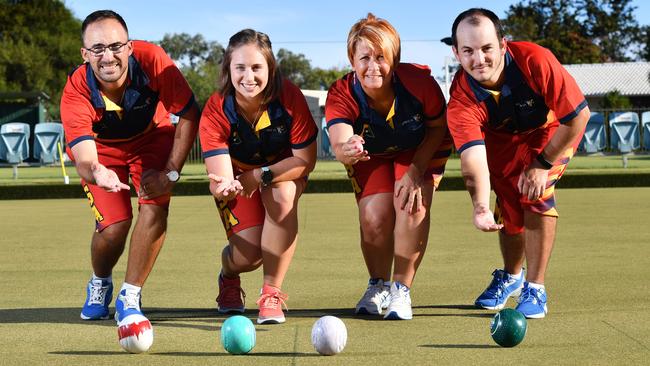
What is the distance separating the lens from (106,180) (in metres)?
4.78

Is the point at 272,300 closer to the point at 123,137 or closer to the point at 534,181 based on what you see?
the point at 123,137

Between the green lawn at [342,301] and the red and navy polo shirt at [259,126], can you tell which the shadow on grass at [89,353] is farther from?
the red and navy polo shirt at [259,126]

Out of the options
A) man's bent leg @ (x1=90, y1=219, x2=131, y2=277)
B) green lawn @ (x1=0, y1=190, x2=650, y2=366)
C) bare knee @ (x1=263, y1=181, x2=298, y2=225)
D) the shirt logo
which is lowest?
green lawn @ (x1=0, y1=190, x2=650, y2=366)

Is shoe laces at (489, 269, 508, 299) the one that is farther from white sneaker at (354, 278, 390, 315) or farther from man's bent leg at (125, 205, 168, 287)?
man's bent leg at (125, 205, 168, 287)

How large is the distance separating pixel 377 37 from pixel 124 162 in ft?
4.92

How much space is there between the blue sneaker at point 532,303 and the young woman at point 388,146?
0.54m

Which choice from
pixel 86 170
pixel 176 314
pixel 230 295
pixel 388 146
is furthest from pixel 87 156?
pixel 388 146

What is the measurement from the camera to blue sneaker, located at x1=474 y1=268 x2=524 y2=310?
5328 mm

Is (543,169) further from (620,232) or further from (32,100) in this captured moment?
(32,100)

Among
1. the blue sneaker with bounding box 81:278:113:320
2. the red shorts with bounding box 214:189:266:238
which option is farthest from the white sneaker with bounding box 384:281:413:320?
the blue sneaker with bounding box 81:278:113:320

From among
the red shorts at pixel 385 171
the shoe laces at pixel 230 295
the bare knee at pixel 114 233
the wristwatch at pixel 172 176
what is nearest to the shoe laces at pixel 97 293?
the bare knee at pixel 114 233

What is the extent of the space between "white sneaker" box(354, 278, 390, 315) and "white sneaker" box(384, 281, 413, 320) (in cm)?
15

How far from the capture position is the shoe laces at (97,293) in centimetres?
530

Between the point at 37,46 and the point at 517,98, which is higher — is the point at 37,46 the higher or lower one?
the lower one
